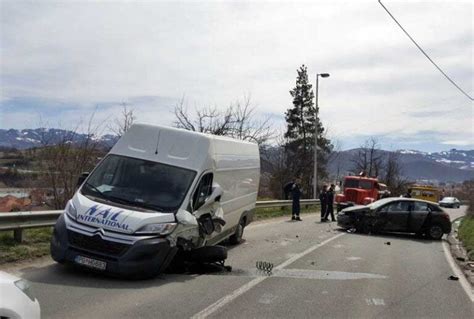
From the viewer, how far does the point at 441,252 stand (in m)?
15.6

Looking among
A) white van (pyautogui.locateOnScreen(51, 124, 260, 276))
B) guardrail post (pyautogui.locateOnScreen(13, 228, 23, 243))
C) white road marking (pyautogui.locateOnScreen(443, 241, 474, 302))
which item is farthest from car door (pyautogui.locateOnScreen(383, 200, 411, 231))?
guardrail post (pyautogui.locateOnScreen(13, 228, 23, 243))

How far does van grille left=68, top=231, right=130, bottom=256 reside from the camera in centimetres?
829

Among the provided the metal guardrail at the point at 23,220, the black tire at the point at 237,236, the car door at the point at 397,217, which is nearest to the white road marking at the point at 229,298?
the black tire at the point at 237,236

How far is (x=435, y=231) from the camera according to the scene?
19.6 meters

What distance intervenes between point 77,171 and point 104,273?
11.8 m

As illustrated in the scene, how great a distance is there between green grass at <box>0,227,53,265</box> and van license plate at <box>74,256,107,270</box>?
1.85 metres

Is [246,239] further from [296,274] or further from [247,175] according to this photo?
[296,274]

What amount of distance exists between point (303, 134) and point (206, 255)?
59.7m

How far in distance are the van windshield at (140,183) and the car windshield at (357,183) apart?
24005mm

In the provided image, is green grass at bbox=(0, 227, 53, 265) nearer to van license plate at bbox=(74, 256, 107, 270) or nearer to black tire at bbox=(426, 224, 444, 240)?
van license plate at bbox=(74, 256, 107, 270)

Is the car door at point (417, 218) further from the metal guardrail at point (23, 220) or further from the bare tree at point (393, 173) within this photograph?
the bare tree at point (393, 173)

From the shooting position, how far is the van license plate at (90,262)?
8.28 metres

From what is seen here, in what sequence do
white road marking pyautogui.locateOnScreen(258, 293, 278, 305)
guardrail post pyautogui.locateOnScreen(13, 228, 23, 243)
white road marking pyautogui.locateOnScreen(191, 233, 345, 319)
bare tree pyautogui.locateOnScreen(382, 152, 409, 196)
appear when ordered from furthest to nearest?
bare tree pyautogui.locateOnScreen(382, 152, 409, 196)
guardrail post pyautogui.locateOnScreen(13, 228, 23, 243)
white road marking pyautogui.locateOnScreen(258, 293, 278, 305)
white road marking pyautogui.locateOnScreen(191, 233, 345, 319)

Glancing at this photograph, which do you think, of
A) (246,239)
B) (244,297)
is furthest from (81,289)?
(246,239)
